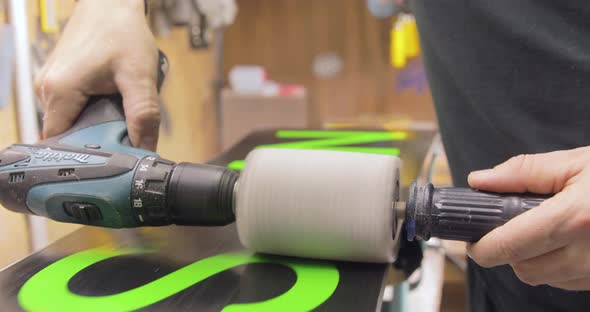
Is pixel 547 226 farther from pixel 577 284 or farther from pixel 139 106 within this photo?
pixel 139 106

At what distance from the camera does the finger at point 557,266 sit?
1.20 feet

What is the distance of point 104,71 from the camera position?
0.59 metres

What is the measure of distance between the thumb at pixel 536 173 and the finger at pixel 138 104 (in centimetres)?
36

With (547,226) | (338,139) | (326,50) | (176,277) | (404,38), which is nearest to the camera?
(547,226)

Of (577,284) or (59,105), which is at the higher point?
(59,105)

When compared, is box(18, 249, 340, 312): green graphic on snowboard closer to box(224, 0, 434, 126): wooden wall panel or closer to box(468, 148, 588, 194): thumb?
box(468, 148, 588, 194): thumb

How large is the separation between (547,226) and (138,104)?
0.43 metres

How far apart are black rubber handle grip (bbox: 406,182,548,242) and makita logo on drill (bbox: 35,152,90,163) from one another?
31 centimetres

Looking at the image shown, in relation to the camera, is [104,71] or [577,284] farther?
[104,71]

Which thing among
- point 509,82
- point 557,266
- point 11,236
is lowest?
point 11,236

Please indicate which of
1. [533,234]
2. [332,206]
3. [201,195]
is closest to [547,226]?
[533,234]

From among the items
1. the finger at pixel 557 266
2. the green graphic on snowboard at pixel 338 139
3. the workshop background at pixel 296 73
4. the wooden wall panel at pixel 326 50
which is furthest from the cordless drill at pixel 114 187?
the wooden wall panel at pixel 326 50

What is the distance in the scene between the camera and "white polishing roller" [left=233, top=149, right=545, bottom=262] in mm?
433

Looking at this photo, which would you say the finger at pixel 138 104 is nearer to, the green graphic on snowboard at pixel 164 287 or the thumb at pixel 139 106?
the thumb at pixel 139 106
